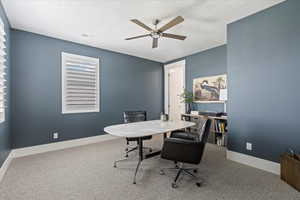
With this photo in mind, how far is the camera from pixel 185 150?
1.84m

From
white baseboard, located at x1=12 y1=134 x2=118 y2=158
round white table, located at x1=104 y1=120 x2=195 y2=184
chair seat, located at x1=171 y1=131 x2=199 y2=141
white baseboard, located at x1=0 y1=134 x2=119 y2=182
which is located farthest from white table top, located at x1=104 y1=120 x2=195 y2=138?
white baseboard, located at x1=12 y1=134 x2=118 y2=158

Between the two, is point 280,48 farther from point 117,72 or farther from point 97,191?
point 117,72

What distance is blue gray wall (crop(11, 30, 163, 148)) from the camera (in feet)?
10.00

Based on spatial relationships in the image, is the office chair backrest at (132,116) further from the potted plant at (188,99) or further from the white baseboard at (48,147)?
the potted plant at (188,99)

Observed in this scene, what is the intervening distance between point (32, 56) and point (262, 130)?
4.81 meters

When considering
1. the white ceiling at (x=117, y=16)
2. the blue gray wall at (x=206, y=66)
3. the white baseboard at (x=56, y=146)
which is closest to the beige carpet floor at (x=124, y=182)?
the white baseboard at (x=56, y=146)

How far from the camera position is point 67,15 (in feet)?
8.38


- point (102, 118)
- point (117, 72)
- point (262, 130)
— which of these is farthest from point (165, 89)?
point (262, 130)

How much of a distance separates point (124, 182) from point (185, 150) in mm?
1005

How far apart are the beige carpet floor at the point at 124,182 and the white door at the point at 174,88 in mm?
2796

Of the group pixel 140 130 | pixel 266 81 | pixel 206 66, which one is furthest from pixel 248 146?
pixel 206 66

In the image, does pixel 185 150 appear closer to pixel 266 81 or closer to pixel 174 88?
pixel 266 81

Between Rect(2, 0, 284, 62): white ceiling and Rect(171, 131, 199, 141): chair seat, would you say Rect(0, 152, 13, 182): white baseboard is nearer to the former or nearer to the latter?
Rect(2, 0, 284, 62): white ceiling

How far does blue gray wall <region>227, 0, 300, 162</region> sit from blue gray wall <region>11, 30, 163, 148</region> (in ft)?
10.4
